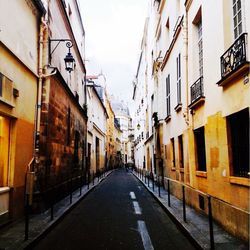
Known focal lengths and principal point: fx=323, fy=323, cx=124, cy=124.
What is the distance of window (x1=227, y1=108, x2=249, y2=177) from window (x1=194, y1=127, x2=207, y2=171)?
8.55 ft

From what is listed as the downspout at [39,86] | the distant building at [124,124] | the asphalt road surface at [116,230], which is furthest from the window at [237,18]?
the distant building at [124,124]

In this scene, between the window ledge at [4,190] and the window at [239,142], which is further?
the window ledge at [4,190]

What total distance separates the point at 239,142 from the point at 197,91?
327 cm

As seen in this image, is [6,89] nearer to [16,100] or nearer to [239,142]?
[16,100]

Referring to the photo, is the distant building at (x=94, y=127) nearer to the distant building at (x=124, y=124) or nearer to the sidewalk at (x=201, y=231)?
the sidewalk at (x=201, y=231)

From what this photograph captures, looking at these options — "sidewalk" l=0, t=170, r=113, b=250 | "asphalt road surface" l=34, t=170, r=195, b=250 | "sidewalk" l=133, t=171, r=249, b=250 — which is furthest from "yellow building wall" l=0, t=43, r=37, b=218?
"sidewalk" l=133, t=171, r=249, b=250

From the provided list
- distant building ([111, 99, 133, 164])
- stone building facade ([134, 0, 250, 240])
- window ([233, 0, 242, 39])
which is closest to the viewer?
stone building facade ([134, 0, 250, 240])

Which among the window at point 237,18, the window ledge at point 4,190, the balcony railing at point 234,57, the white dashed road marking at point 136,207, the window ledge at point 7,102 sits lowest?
the white dashed road marking at point 136,207

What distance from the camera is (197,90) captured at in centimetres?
961

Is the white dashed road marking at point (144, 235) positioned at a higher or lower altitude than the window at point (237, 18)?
lower

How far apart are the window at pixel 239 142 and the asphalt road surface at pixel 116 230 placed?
1803 millimetres

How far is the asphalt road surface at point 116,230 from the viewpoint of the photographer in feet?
20.6

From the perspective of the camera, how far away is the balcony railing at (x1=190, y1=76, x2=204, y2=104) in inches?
361

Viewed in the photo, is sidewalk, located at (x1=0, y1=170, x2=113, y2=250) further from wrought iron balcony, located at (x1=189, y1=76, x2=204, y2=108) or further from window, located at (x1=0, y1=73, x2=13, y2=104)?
wrought iron balcony, located at (x1=189, y1=76, x2=204, y2=108)
